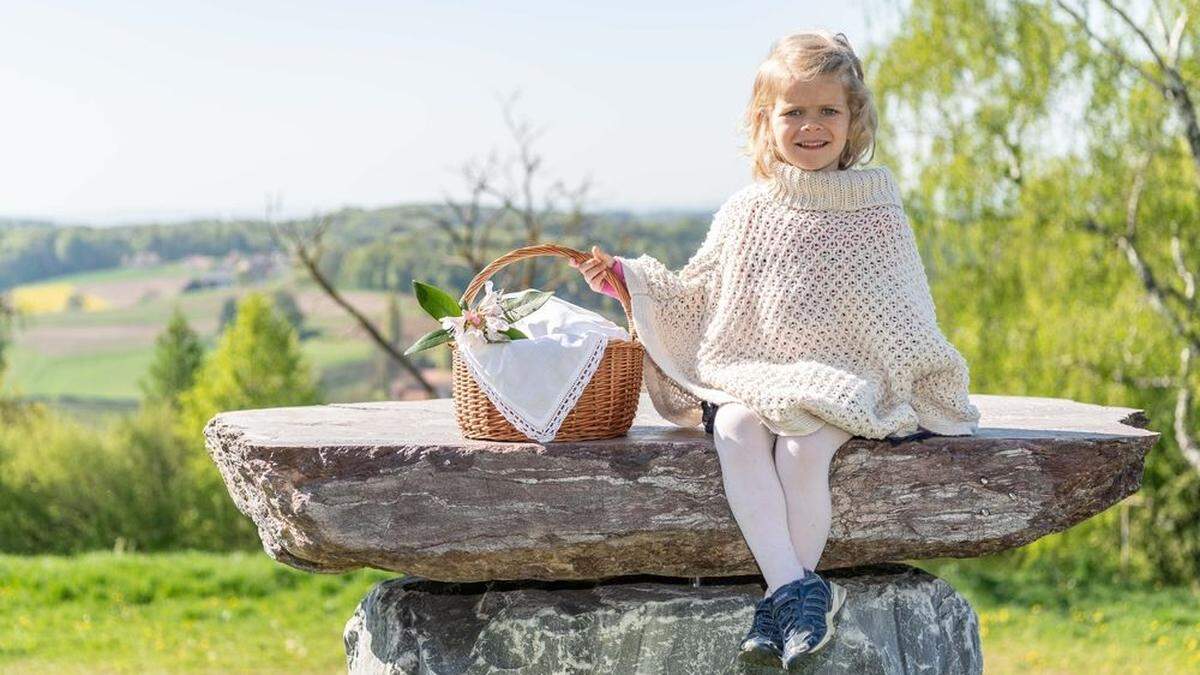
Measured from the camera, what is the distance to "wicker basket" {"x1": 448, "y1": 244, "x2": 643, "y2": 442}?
385 centimetres

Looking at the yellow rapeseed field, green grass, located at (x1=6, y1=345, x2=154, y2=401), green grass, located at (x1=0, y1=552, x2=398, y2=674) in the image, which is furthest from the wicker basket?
green grass, located at (x1=6, y1=345, x2=154, y2=401)

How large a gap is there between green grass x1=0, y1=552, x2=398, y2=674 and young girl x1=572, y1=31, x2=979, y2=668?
3618mm

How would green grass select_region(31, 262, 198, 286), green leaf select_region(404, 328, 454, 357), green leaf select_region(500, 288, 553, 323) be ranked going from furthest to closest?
green grass select_region(31, 262, 198, 286) < green leaf select_region(500, 288, 553, 323) < green leaf select_region(404, 328, 454, 357)

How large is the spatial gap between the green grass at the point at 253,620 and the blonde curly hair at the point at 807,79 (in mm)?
3830

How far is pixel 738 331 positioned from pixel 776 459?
444 mm

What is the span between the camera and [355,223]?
1916cm

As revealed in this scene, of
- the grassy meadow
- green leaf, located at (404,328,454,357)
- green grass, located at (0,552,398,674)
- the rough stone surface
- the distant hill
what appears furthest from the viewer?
the grassy meadow

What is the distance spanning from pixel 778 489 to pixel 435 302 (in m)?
1.09

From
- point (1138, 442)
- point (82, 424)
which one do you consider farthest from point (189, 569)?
point (82, 424)

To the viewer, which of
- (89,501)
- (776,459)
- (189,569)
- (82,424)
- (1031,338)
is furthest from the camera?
(82,424)

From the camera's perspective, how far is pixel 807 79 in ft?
12.6

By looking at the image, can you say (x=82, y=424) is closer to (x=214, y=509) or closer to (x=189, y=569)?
(x=214, y=509)

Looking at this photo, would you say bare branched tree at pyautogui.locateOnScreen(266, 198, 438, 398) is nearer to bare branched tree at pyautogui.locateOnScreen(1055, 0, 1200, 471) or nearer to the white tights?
bare branched tree at pyautogui.locateOnScreen(1055, 0, 1200, 471)

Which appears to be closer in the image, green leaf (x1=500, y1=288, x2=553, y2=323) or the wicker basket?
the wicker basket
